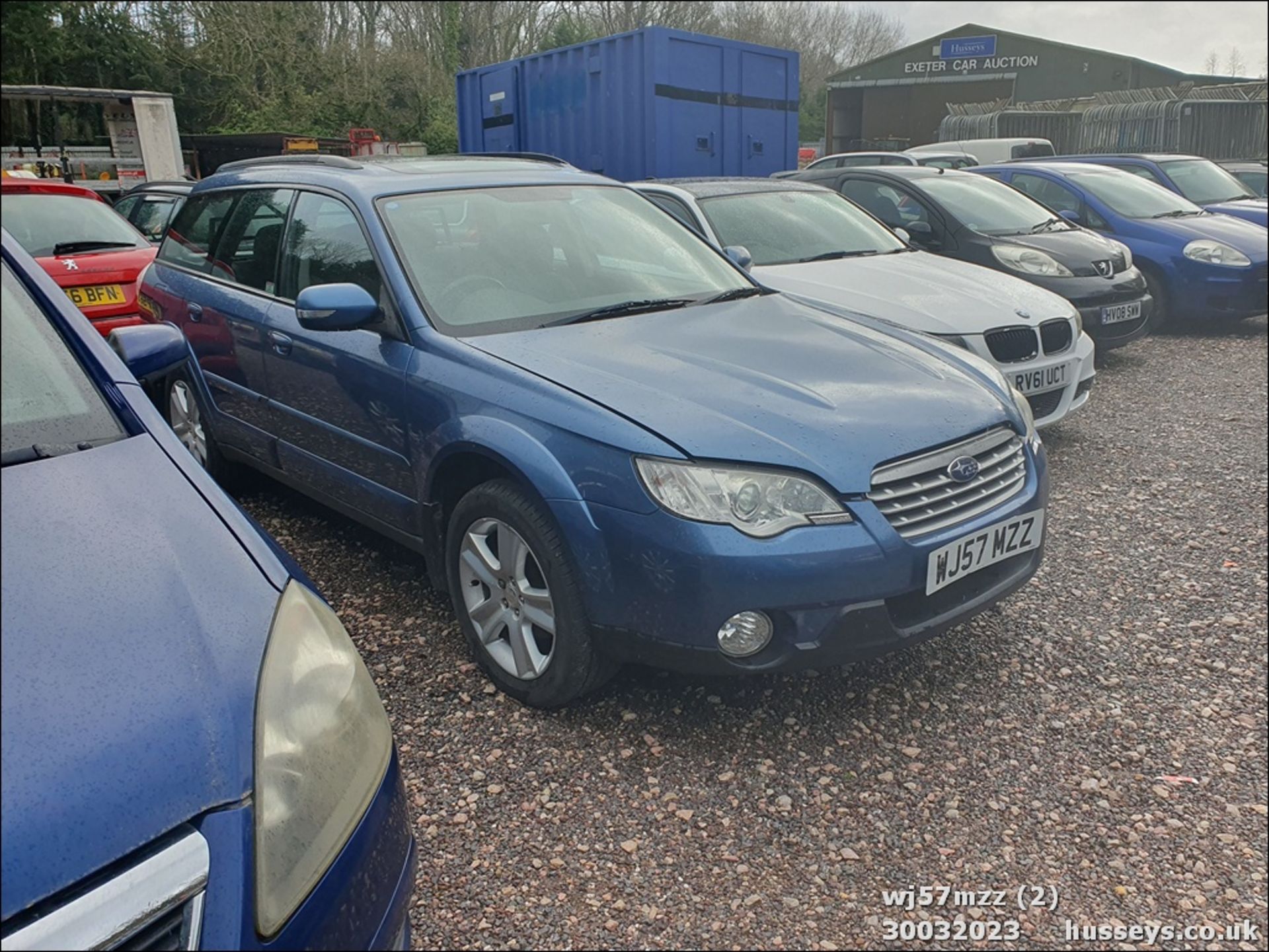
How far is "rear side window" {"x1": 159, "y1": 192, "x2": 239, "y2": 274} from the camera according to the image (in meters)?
4.65

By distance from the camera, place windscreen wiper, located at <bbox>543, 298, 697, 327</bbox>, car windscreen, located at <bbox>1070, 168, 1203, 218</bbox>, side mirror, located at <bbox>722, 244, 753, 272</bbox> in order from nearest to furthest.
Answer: windscreen wiper, located at <bbox>543, 298, 697, 327</bbox>, side mirror, located at <bbox>722, 244, 753, 272</bbox>, car windscreen, located at <bbox>1070, 168, 1203, 218</bbox>

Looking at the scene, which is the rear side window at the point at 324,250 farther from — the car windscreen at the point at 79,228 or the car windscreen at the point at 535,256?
the car windscreen at the point at 79,228

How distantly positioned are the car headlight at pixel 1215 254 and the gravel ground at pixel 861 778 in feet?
18.3

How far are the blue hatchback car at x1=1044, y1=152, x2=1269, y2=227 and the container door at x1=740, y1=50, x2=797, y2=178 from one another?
299cm

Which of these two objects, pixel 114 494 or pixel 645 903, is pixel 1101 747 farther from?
pixel 114 494

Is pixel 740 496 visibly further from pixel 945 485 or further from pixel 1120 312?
pixel 1120 312

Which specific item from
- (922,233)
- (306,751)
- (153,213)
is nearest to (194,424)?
(306,751)

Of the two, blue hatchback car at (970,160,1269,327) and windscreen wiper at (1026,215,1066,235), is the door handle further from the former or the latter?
blue hatchback car at (970,160,1269,327)

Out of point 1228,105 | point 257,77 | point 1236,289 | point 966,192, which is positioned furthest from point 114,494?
point 1228,105

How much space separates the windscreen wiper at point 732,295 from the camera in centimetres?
371

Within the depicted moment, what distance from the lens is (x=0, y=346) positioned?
0.91m

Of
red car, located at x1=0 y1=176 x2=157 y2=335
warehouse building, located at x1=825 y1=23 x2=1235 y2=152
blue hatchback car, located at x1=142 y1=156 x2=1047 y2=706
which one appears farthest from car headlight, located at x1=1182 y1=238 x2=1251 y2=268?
warehouse building, located at x1=825 y1=23 x2=1235 y2=152

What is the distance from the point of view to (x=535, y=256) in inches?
142

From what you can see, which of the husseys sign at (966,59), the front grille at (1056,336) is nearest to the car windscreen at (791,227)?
the front grille at (1056,336)
